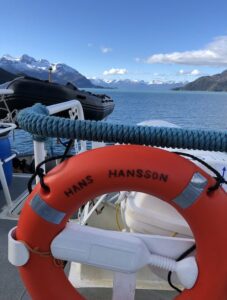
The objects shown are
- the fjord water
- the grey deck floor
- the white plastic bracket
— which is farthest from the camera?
the fjord water

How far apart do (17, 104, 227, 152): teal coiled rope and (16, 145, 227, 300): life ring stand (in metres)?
0.04

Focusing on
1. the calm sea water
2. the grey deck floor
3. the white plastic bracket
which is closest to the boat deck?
the grey deck floor

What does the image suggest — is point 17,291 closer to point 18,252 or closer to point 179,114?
point 18,252

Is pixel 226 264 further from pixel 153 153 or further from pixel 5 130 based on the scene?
pixel 5 130

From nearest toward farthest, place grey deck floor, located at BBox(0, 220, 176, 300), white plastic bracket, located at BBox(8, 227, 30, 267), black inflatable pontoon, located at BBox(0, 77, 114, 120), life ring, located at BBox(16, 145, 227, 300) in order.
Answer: life ring, located at BBox(16, 145, 227, 300) < white plastic bracket, located at BBox(8, 227, 30, 267) < grey deck floor, located at BBox(0, 220, 176, 300) < black inflatable pontoon, located at BBox(0, 77, 114, 120)

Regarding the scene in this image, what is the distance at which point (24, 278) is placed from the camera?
3.51 feet

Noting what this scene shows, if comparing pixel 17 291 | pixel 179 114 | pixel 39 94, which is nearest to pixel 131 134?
pixel 17 291

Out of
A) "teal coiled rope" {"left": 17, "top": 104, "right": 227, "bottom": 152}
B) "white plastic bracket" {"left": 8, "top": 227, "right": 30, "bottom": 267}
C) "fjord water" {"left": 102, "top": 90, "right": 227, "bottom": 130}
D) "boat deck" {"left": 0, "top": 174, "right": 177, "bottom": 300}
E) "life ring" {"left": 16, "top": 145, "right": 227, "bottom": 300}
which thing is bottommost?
"fjord water" {"left": 102, "top": 90, "right": 227, "bottom": 130}

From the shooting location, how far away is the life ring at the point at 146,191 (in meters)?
0.88

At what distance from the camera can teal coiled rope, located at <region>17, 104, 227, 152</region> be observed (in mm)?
922

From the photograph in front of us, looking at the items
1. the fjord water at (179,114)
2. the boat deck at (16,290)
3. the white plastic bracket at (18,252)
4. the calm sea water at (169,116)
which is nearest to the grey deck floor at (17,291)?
the boat deck at (16,290)

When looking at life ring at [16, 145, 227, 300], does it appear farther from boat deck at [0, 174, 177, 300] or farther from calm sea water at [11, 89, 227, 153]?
calm sea water at [11, 89, 227, 153]

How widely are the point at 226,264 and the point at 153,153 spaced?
0.36m

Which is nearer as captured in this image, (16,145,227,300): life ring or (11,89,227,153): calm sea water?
(16,145,227,300): life ring
